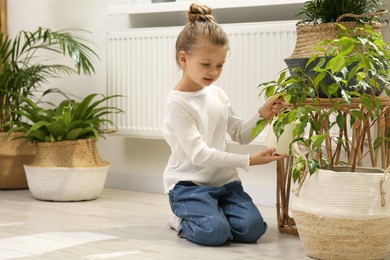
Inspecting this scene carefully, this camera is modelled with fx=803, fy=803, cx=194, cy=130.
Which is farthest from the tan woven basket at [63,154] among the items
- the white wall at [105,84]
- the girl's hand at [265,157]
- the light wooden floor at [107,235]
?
the girl's hand at [265,157]

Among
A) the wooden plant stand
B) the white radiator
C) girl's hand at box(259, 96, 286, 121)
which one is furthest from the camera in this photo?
the white radiator

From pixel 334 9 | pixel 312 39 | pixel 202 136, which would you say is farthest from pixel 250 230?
pixel 334 9

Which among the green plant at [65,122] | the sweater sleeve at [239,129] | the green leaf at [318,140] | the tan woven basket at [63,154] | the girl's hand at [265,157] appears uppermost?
the green leaf at [318,140]

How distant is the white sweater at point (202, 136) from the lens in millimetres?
2551

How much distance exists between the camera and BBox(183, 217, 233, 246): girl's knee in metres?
2.47

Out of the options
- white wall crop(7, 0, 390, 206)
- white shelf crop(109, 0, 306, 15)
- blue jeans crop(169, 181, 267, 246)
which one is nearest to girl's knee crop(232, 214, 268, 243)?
blue jeans crop(169, 181, 267, 246)

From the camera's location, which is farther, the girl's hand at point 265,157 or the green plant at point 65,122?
the green plant at point 65,122

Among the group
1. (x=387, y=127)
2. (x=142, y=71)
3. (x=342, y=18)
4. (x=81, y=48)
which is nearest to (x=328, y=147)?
(x=387, y=127)

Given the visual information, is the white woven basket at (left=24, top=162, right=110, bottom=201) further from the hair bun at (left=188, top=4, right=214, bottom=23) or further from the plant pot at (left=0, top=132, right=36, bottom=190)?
the hair bun at (left=188, top=4, right=214, bottom=23)

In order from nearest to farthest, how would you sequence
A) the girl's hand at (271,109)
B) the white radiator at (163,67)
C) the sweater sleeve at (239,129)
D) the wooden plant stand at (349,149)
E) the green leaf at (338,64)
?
the green leaf at (338,64) → the wooden plant stand at (349,149) → the girl's hand at (271,109) → the sweater sleeve at (239,129) → the white radiator at (163,67)

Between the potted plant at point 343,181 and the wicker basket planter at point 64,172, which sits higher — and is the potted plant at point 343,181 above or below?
above

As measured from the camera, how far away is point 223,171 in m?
2.69

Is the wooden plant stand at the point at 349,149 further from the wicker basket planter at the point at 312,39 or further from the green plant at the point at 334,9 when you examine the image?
the green plant at the point at 334,9

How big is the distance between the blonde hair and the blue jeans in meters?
0.46
